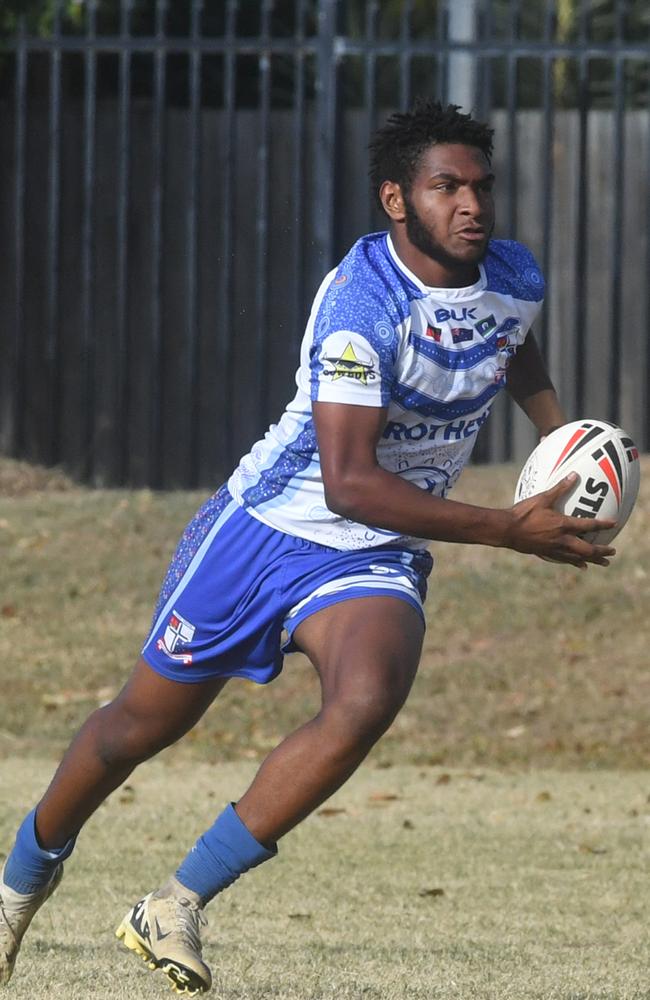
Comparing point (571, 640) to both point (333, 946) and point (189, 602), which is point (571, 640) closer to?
point (333, 946)

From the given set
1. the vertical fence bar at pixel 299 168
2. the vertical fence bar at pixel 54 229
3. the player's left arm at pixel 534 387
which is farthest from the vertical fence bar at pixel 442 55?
the player's left arm at pixel 534 387

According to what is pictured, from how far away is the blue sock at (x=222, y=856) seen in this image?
4.01 meters

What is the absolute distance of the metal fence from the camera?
36.2ft

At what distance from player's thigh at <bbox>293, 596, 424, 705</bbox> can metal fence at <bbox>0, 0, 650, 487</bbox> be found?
22.3ft

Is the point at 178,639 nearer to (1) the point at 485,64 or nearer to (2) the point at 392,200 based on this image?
(2) the point at 392,200

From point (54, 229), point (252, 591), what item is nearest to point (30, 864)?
point (252, 591)

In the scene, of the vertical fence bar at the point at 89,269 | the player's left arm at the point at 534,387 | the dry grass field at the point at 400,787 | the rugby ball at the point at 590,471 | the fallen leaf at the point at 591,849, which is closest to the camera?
the rugby ball at the point at 590,471

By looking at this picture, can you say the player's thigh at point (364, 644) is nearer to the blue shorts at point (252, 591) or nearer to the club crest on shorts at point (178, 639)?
the blue shorts at point (252, 591)

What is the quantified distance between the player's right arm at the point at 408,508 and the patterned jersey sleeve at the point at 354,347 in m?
0.03

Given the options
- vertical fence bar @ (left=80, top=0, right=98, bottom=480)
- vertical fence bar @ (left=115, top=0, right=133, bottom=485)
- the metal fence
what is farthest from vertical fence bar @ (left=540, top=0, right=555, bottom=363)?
vertical fence bar @ (left=80, top=0, right=98, bottom=480)

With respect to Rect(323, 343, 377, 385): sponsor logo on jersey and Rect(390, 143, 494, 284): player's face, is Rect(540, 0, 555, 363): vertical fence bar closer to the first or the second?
Rect(390, 143, 494, 284): player's face

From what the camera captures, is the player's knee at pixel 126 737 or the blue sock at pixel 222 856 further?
the player's knee at pixel 126 737

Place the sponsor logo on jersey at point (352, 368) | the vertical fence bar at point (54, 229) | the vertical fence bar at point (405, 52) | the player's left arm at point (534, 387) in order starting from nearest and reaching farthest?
the sponsor logo on jersey at point (352, 368)
the player's left arm at point (534, 387)
the vertical fence bar at point (405, 52)
the vertical fence bar at point (54, 229)

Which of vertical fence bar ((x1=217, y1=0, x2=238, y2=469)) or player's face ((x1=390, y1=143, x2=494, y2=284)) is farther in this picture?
vertical fence bar ((x1=217, y1=0, x2=238, y2=469))
